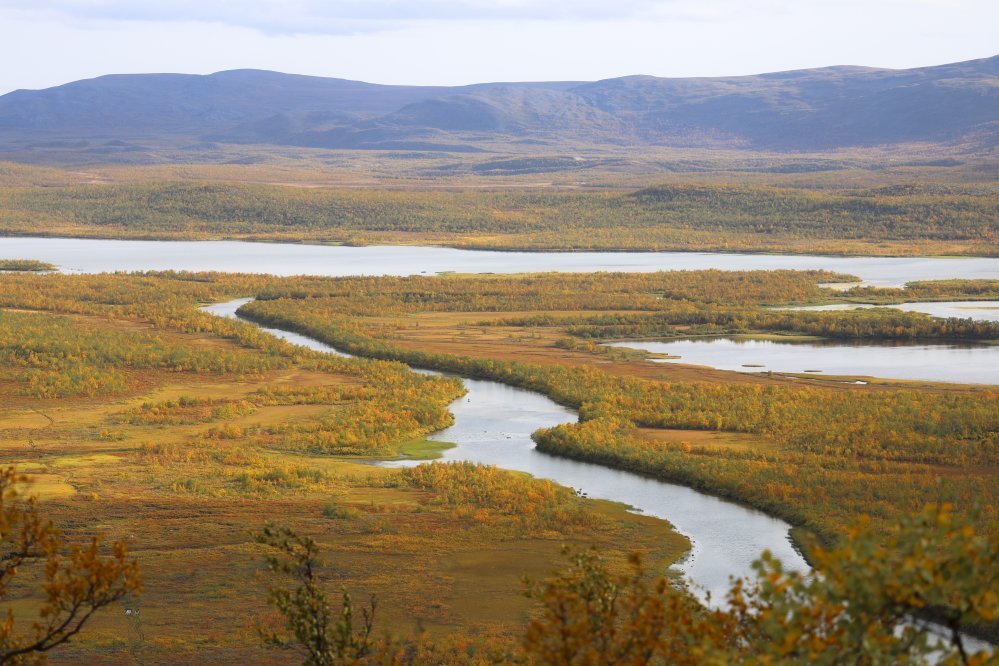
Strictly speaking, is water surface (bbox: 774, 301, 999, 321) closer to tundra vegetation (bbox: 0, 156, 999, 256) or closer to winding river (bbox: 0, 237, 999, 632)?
winding river (bbox: 0, 237, 999, 632)

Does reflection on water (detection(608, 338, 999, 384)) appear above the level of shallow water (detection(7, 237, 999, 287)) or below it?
below

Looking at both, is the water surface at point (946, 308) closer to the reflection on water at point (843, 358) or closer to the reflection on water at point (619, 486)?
the reflection on water at point (843, 358)

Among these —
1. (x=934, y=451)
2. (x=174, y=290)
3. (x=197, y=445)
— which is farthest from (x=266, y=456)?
(x=174, y=290)

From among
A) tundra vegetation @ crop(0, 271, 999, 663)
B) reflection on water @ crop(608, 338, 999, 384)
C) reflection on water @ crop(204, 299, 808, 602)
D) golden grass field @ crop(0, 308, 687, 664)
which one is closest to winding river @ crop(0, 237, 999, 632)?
reflection on water @ crop(204, 299, 808, 602)

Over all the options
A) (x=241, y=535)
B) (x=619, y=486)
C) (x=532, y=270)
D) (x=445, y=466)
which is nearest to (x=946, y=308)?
(x=532, y=270)

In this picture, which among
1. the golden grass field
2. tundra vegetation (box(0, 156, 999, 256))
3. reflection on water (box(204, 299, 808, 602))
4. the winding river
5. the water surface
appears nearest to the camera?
the golden grass field

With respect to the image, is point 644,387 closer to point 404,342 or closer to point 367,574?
point 404,342
